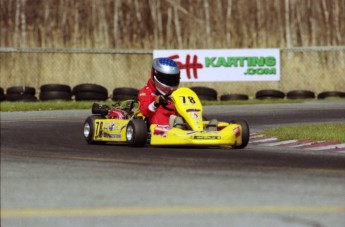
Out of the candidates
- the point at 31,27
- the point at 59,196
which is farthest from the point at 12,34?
the point at 59,196

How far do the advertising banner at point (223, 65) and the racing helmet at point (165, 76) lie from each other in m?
16.0

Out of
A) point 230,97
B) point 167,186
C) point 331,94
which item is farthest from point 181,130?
point 331,94

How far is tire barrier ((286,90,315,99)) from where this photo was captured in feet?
103

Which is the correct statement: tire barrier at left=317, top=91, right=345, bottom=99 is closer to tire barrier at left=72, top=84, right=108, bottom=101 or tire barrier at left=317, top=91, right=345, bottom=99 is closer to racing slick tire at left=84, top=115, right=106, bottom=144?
tire barrier at left=72, top=84, right=108, bottom=101

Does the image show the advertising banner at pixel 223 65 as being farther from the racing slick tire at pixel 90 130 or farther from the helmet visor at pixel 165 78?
the helmet visor at pixel 165 78

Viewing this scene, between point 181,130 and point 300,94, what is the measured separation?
18674 mm

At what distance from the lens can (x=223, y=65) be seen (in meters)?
30.7

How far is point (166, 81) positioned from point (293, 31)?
20.6 m

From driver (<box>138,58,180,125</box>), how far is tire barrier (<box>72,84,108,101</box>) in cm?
1433

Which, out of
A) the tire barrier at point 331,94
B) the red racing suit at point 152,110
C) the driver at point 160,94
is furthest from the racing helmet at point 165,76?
the tire barrier at point 331,94

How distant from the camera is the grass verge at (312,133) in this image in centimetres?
1484

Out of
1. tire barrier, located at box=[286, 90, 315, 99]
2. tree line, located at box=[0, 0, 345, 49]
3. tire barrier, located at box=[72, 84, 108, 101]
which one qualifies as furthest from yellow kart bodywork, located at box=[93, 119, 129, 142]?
tree line, located at box=[0, 0, 345, 49]

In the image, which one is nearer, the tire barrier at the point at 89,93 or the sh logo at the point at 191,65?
the tire barrier at the point at 89,93

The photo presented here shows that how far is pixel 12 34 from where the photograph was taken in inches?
1277
